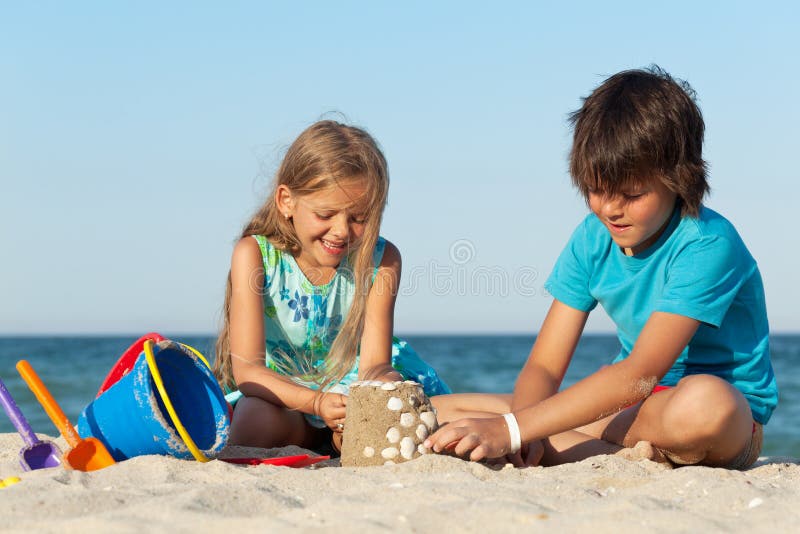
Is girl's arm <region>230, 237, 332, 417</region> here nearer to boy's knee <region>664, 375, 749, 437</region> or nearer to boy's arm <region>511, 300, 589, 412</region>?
boy's arm <region>511, 300, 589, 412</region>

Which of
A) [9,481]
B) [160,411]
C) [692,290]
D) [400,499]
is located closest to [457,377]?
[692,290]

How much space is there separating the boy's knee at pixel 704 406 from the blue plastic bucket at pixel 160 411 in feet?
4.99

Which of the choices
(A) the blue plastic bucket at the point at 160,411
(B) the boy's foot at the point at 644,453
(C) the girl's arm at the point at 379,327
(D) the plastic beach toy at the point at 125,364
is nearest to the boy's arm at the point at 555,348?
(B) the boy's foot at the point at 644,453

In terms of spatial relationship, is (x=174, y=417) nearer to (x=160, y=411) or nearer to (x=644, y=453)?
(x=160, y=411)

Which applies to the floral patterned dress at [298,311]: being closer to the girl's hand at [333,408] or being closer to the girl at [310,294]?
the girl at [310,294]

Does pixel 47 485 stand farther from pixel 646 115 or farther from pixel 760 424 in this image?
pixel 760 424

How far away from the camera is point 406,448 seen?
278cm

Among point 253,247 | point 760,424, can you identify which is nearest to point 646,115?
point 760,424

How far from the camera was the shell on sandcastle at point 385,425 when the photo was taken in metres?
2.79

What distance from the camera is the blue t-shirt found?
2980mm

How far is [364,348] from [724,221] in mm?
1497

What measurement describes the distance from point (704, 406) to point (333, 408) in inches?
49.4

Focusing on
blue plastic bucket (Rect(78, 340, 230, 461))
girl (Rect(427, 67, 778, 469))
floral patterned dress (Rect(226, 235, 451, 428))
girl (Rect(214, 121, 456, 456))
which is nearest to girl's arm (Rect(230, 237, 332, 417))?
girl (Rect(214, 121, 456, 456))

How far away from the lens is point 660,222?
120 inches
